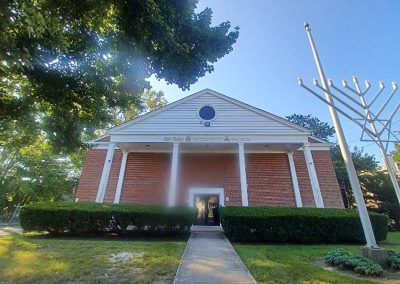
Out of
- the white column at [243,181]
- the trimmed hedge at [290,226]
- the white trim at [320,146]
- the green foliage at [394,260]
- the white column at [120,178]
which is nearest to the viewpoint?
the green foliage at [394,260]

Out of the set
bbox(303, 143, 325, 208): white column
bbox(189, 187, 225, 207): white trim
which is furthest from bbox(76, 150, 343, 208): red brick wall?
bbox(303, 143, 325, 208): white column

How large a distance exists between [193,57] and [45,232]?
10201mm

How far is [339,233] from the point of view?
32.3 ft

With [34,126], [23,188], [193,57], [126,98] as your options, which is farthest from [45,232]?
[23,188]

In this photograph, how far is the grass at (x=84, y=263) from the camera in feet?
15.9

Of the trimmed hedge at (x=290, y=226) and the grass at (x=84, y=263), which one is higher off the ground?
the trimmed hedge at (x=290, y=226)

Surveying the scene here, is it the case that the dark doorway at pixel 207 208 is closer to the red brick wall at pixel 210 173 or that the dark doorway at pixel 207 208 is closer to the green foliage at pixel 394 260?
the red brick wall at pixel 210 173

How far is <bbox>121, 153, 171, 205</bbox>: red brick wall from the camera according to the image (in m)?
16.6

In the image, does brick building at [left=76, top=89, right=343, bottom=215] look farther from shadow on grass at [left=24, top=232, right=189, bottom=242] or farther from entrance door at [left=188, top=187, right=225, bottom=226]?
shadow on grass at [left=24, top=232, right=189, bottom=242]

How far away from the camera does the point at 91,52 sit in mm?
7328

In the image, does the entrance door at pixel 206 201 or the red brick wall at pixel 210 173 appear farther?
the red brick wall at pixel 210 173

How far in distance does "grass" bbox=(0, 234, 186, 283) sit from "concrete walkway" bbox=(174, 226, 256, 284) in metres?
0.25

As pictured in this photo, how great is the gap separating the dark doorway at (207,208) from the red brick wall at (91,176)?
711 centimetres

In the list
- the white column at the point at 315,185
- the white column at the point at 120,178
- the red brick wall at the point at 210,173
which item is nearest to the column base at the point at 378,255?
the white column at the point at 315,185
